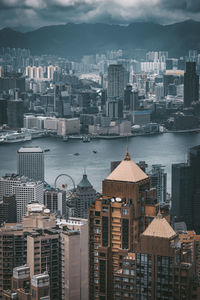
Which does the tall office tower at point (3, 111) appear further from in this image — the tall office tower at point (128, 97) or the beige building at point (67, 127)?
the tall office tower at point (128, 97)

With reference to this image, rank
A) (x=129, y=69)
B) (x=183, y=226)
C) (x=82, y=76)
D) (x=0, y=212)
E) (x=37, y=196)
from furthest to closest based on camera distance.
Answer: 1. (x=82, y=76)
2. (x=129, y=69)
3. (x=37, y=196)
4. (x=0, y=212)
5. (x=183, y=226)

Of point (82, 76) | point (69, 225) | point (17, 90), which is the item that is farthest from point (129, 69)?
point (69, 225)

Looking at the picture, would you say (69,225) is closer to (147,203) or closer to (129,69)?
(147,203)

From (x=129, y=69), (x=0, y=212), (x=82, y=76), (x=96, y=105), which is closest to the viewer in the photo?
(x=0, y=212)

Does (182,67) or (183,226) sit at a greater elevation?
(182,67)

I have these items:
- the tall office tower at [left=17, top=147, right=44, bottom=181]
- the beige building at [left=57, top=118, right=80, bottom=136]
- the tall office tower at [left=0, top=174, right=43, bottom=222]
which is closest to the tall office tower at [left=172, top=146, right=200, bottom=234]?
the tall office tower at [left=0, top=174, right=43, bottom=222]

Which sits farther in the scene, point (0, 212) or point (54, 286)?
point (0, 212)

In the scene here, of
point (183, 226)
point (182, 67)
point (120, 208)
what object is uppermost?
point (182, 67)
